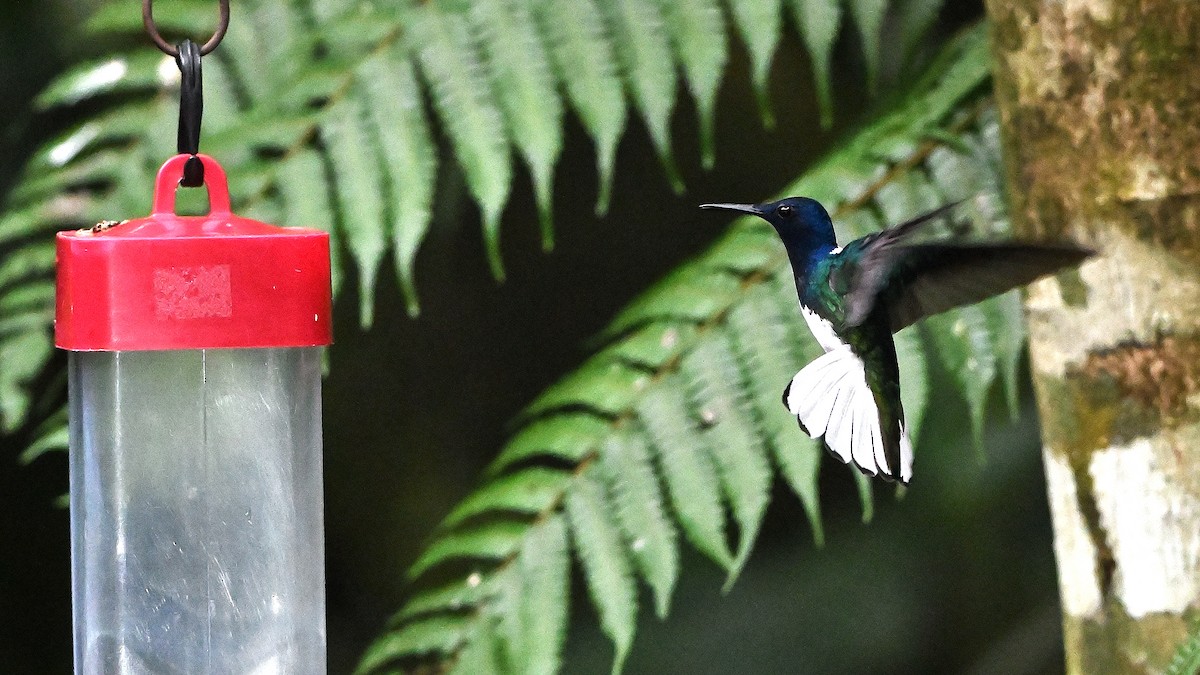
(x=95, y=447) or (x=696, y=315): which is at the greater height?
(x=696, y=315)

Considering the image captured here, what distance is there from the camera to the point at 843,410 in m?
0.86

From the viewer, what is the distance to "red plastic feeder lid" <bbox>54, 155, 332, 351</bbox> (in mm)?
742

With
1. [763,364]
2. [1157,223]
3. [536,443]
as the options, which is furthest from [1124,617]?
[536,443]

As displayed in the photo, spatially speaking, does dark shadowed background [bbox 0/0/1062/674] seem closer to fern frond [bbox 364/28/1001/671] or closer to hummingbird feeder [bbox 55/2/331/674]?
fern frond [bbox 364/28/1001/671]

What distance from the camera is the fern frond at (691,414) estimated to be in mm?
1464

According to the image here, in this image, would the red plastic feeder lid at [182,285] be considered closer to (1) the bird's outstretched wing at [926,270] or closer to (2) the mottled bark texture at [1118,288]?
(1) the bird's outstretched wing at [926,270]

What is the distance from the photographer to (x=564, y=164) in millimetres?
2340

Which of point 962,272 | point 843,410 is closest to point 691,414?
point 843,410

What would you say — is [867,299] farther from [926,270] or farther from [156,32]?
[156,32]

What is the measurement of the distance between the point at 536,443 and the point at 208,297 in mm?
804

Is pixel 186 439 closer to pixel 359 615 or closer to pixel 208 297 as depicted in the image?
pixel 208 297

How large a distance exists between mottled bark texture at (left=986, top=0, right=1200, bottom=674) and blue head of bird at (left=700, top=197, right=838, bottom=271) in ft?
0.87

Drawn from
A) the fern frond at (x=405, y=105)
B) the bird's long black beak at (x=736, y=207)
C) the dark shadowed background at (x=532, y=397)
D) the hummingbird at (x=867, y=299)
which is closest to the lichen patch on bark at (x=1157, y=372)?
the hummingbird at (x=867, y=299)

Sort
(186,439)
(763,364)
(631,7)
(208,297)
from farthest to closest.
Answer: (631,7)
(763,364)
(186,439)
(208,297)
